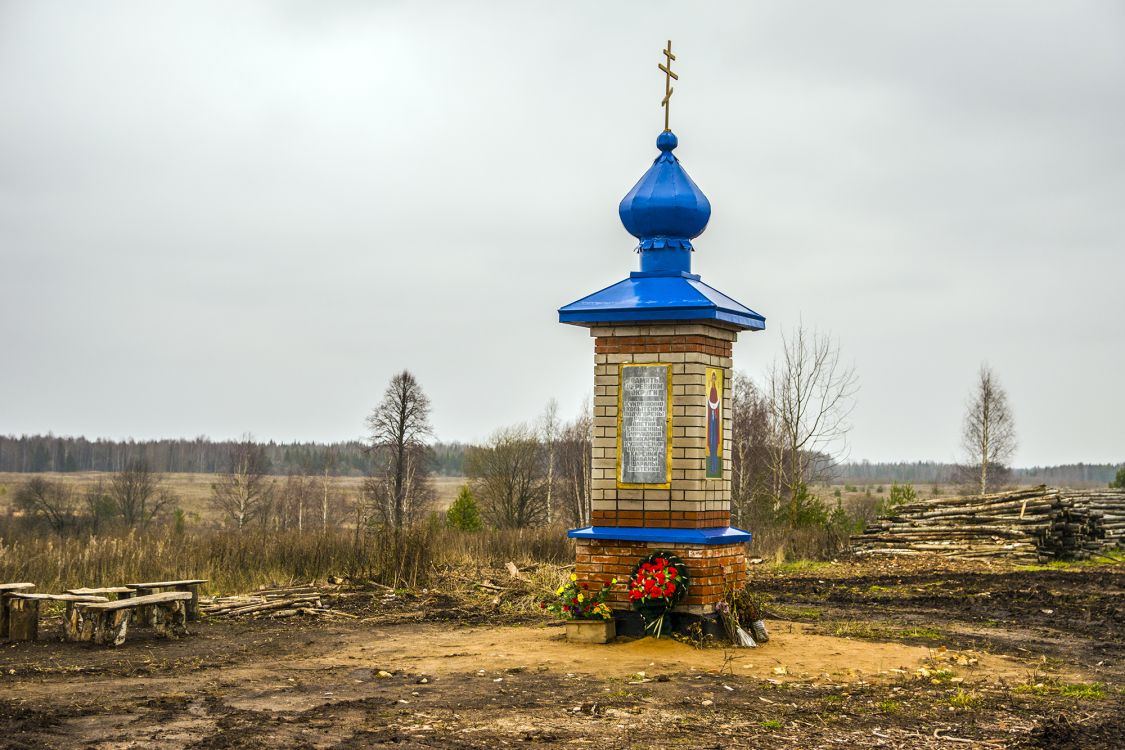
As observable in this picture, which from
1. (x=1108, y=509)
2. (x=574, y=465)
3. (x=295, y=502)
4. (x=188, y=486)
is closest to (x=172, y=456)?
(x=188, y=486)

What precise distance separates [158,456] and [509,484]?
8225cm

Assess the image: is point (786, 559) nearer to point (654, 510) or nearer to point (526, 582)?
point (526, 582)

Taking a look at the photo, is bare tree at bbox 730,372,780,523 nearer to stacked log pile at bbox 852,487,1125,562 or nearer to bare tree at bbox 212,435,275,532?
stacked log pile at bbox 852,487,1125,562

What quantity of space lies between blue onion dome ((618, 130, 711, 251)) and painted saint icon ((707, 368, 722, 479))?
159cm

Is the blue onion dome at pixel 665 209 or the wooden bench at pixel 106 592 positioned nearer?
the blue onion dome at pixel 665 209

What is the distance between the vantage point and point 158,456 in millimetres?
119125

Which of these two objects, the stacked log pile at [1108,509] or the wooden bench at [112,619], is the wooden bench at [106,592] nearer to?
the wooden bench at [112,619]

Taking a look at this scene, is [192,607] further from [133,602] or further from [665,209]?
[665,209]

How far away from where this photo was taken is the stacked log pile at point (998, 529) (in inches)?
1017

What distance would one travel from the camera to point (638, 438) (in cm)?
1201

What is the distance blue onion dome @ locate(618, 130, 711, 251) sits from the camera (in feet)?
41.3

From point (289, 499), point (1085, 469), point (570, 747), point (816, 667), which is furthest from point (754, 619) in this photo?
point (1085, 469)

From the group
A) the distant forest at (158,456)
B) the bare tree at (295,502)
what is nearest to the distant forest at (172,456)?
the distant forest at (158,456)

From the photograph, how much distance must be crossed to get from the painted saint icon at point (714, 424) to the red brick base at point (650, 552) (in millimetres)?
807
